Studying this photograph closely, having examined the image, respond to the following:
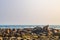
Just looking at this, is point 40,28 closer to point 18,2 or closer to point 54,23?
point 54,23

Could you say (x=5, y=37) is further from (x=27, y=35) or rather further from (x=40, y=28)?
(x=40, y=28)

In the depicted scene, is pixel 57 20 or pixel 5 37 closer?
pixel 5 37

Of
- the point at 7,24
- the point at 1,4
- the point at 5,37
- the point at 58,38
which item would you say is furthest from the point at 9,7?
the point at 58,38

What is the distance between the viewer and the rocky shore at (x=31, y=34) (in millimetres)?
1495

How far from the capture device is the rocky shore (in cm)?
149

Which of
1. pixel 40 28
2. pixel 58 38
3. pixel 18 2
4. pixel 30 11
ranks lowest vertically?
pixel 58 38

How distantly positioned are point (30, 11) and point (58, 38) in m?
0.45

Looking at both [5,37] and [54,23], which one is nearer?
[5,37]

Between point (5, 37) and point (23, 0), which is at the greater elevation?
point (23, 0)

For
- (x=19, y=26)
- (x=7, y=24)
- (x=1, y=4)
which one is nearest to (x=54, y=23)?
(x=19, y=26)

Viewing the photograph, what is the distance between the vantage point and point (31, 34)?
1.53 metres

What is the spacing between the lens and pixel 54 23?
62.6 inches

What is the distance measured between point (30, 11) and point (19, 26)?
22cm

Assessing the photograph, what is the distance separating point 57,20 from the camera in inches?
62.7
